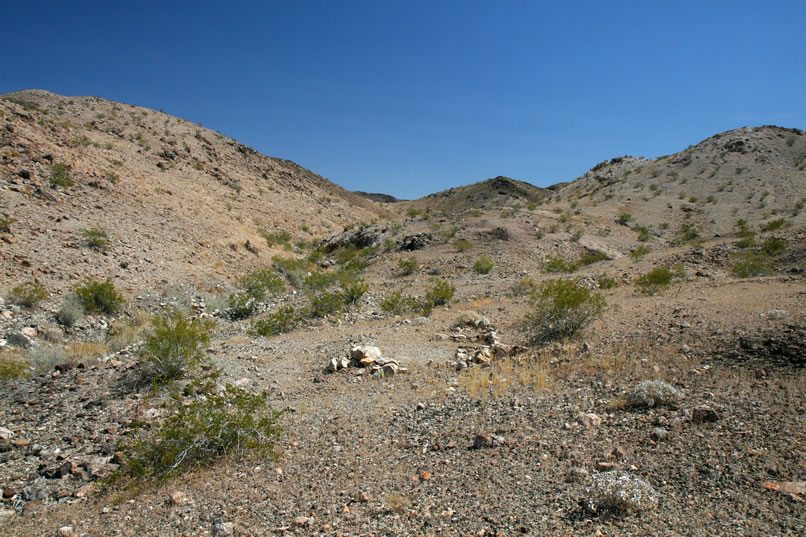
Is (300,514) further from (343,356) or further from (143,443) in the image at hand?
(343,356)

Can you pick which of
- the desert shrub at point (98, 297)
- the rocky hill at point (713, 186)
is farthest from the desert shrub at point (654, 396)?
the rocky hill at point (713, 186)

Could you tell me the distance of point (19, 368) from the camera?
6895 millimetres

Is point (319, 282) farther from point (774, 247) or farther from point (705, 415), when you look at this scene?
point (774, 247)

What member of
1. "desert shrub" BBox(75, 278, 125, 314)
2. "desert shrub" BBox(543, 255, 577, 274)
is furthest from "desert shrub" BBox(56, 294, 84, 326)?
"desert shrub" BBox(543, 255, 577, 274)

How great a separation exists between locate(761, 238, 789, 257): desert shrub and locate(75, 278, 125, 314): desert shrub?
21.2m

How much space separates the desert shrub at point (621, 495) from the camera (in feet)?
10.4

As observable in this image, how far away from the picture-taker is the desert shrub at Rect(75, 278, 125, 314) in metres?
11.2

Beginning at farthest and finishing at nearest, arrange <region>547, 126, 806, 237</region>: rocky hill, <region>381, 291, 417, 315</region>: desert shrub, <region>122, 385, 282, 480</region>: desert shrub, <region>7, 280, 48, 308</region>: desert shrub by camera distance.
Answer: <region>547, 126, 806, 237</region>: rocky hill, <region>381, 291, 417, 315</region>: desert shrub, <region>7, 280, 48, 308</region>: desert shrub, <region>122, 385, 282, 480</region>: desert shrub

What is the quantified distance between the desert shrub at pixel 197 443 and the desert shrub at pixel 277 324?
604 centimetres

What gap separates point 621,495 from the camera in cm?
320

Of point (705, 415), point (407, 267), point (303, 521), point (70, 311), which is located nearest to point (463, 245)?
point (407, 267)

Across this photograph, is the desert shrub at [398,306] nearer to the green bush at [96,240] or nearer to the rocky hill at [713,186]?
the green bush at [96,240]

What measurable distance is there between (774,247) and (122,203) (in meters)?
25.6

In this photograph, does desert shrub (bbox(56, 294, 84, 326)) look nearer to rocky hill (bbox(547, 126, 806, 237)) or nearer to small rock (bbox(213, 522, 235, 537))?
small rock (bbox(213, 522, 235, 537))
